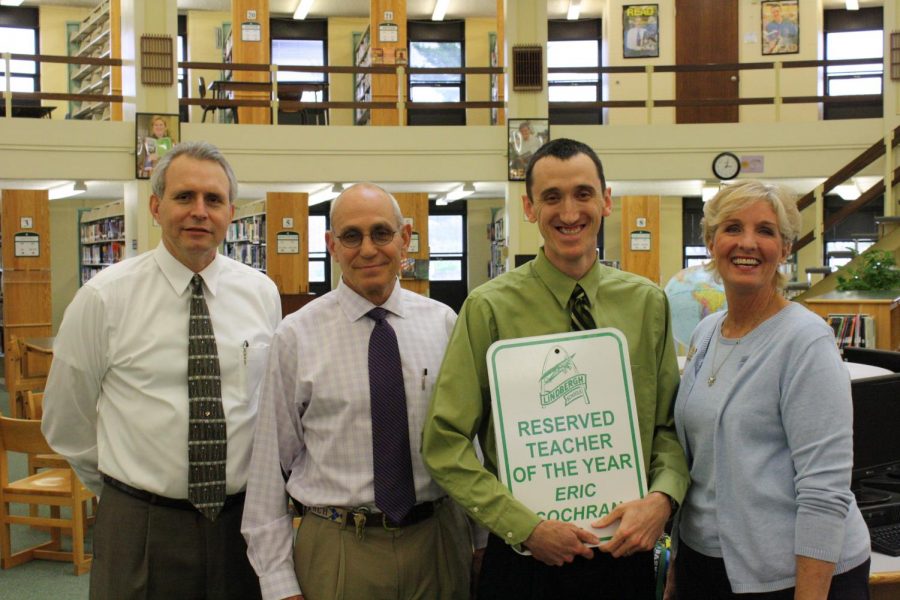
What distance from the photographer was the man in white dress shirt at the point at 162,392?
→ 7.44 feet

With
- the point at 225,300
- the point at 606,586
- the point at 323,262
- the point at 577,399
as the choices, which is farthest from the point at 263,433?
the point at 323,262

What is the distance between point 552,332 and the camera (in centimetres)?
210

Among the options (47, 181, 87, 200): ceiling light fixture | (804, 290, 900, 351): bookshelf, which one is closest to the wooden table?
(47, 181, 87, 200): ceiling light fixture

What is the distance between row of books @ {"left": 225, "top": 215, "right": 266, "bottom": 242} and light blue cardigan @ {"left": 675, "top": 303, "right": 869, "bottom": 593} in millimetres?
12040

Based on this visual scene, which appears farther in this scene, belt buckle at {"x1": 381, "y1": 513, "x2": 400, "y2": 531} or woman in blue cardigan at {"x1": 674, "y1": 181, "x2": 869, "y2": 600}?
belt buckle at {"x1": 381, "y1": 513, "x2": 400, "y2": 531}

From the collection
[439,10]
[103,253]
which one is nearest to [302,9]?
[439,10]

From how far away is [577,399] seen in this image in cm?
203

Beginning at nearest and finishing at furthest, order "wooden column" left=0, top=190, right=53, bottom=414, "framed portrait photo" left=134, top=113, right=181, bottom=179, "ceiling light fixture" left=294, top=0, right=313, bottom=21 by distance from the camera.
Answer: "framed portrait photo" left=134, top=113, right=181, bottom=179 → "wooden column" left=0, top=190, right=53, bottom=414 → "ceiling light fixture" left=294, top=0, right=313, bottom=21

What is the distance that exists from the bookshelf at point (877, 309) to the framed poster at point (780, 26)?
9.05 m

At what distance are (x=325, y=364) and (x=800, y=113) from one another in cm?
1534

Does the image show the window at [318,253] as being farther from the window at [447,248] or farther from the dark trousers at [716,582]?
the dark trousers at [716,582]

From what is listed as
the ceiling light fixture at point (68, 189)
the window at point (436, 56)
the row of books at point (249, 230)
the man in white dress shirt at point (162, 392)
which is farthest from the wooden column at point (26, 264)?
the man in white dress shirt at point (162, 392)

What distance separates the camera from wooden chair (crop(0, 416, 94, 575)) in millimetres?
4742

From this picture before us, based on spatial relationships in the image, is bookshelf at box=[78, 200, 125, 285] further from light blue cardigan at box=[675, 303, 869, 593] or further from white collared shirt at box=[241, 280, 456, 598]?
light blue cardigan at box=[675, 303, 869, 593]
